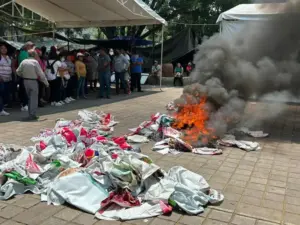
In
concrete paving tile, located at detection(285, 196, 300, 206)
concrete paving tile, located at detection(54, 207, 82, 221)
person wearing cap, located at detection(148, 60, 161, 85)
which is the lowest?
concrete paving tile, located at detection(285, 196, 300, 206)

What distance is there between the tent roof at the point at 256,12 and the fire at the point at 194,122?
405cm

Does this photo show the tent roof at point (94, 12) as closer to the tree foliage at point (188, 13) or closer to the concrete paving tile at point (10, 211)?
the tree foliage at point (188, 13)

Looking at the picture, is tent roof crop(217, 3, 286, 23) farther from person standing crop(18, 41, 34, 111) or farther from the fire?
person standing crop(18, 41, 34, 111)

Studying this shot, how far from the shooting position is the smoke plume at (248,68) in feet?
24.5

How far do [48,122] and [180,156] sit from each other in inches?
157

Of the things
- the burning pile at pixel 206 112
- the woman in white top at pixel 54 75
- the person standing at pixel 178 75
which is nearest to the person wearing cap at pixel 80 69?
the woman in white top at pixel 54 75

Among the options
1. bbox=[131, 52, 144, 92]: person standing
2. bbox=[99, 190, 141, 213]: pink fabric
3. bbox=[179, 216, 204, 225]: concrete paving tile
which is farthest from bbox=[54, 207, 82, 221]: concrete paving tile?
bbox=[131, 52, 144, 92]: person standing

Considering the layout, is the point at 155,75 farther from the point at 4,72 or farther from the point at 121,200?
the point at 121,200

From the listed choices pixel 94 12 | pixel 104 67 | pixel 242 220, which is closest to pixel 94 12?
pixel 94 12

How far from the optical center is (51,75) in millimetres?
10445

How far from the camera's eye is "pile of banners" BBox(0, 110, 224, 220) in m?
3.75

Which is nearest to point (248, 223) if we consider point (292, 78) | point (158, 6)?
point (292, 78)

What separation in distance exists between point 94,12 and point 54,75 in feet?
16.1

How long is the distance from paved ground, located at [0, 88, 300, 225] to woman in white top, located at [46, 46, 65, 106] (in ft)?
6.63
